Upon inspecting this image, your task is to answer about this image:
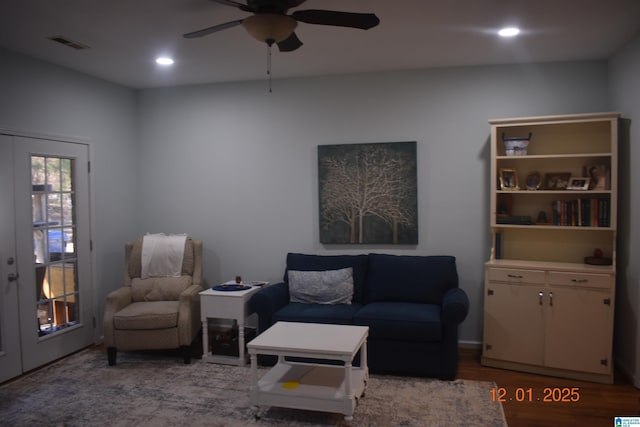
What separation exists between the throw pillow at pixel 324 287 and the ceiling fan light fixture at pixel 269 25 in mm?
2361

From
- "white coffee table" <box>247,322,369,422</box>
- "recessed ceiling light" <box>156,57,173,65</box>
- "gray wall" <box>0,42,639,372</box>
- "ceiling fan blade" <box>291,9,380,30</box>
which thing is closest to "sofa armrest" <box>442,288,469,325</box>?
"white coffee table" <box>247,322,369,422</box>

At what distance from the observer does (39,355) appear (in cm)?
405

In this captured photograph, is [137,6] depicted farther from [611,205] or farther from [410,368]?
[611,205]

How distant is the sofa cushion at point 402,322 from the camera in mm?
3639

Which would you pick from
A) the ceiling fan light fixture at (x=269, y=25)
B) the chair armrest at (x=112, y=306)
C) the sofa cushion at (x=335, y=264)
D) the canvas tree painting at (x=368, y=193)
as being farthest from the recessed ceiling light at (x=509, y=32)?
the chair armrest at (x=112, y=306)

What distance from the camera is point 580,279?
3.68 meters

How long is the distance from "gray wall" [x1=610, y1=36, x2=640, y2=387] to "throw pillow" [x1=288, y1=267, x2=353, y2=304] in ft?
7.19

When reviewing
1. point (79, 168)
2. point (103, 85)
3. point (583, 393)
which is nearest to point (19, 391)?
point (79, 168)

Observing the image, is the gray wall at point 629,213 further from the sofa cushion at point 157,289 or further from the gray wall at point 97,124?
the gray wall at point 97,124

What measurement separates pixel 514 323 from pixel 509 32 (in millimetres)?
2247

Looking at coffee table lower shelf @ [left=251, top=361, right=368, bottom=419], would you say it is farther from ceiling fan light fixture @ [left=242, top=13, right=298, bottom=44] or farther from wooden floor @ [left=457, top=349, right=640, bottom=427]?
ceiling fan light fixture @ [left=242, top=13, right=298, bottom=44]

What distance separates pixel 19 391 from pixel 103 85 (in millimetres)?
2865

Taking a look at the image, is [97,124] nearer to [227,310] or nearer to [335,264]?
[227,310]

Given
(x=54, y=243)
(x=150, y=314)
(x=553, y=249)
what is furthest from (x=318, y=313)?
(x=54, y=243)
